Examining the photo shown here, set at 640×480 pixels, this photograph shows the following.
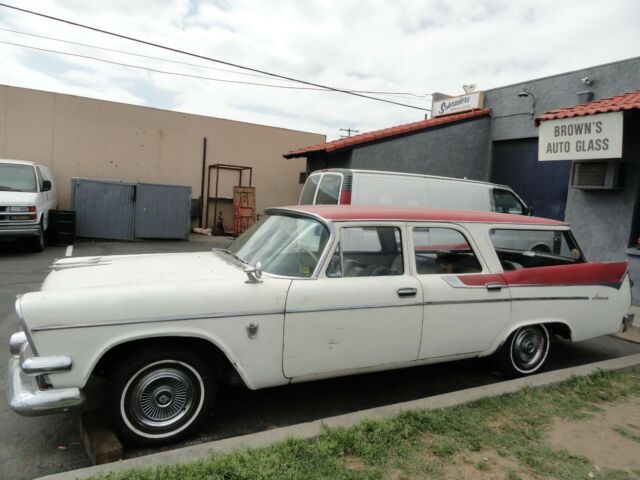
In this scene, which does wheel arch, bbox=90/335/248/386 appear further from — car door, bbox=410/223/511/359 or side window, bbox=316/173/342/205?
side window, bbox=316/173/342/205

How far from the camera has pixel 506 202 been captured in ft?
29.6

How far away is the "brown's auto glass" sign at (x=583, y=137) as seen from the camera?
6.98 metres

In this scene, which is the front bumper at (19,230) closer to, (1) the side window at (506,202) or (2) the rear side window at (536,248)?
(1) the side window at (506,202)

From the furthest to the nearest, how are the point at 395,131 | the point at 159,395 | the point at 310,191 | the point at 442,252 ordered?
the point at 395,131 < the point at 310,191 < the point at 442,252 < the point at 159,395

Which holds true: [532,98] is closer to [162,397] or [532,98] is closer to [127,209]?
[162,397]

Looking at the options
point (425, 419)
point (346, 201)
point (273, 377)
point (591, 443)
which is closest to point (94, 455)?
point (273, 377)

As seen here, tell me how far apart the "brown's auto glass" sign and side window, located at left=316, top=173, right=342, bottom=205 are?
3588 millimetres

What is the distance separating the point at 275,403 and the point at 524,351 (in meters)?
2.34

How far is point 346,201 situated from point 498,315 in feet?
13.3

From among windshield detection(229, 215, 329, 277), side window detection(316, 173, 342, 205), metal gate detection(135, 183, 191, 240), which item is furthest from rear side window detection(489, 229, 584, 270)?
metal gate detection(135, 183, 191, 240)

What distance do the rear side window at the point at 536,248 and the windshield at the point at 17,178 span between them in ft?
33.6

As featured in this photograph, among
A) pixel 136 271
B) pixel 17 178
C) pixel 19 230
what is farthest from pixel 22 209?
pixel 136 271

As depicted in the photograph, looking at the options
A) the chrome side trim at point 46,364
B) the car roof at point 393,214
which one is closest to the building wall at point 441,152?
the car roof at point 393,214

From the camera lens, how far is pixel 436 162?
1224 cm
